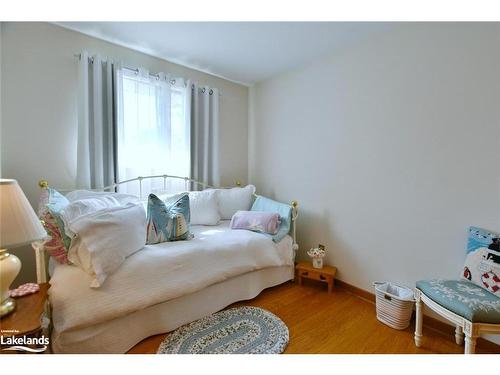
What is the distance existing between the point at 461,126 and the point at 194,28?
2.18 meters

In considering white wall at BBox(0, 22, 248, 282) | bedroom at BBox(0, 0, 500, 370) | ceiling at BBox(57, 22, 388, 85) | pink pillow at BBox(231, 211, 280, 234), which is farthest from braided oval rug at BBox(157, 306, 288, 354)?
ceiling at BBox(57, 22, 388, 85)

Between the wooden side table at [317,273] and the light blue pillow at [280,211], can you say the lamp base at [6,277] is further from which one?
the wooden side table at [317,273]

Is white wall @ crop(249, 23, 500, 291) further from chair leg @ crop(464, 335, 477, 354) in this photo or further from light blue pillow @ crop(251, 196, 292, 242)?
chair leg @ crop(464, 335, 477, 354)

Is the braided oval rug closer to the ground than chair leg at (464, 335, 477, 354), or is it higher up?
closer to the ground

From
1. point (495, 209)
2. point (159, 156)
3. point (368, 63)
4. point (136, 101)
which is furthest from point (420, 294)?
point (136, 101)

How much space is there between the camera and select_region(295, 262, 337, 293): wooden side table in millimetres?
2242

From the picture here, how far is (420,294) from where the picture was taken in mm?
1485

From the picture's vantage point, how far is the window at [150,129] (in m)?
2.26

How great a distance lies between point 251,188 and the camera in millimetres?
2834

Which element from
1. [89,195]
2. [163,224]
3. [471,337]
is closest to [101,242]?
[163,224]

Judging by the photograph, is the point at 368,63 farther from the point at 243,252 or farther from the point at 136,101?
the point at 136,101

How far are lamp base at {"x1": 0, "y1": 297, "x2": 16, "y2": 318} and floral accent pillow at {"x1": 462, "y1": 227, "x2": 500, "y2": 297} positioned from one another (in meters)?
2.49

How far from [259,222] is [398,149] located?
1.39 metres

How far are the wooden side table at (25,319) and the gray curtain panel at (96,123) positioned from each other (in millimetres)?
1120
